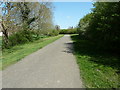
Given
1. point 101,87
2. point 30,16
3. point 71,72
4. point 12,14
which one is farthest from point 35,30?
point 101,87

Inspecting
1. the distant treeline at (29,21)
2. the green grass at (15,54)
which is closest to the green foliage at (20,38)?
the distant treeline at (29,21)

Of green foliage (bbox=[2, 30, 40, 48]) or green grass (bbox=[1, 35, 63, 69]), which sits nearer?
green grass (bbox=[1, 35, 63, 69])

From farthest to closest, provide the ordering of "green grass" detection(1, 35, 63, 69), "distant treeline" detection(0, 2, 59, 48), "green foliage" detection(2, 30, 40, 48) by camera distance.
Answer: "green foliage" detection(2, 30, 40, 48) < "distant treeline" detection(0, 2, 59, 48) < "green grass" detection(1, 35, 63, 69)

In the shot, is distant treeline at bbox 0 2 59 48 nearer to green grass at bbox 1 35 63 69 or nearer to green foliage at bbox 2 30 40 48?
green foliage at bbox 2 30 40 48

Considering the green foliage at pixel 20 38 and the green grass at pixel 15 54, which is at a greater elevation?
the green foliage at pixel 20 38

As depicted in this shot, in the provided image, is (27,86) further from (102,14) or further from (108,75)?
(102,14)

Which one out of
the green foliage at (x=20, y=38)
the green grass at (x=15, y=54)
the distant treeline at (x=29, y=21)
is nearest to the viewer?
the green grass at (x=15, y=54)

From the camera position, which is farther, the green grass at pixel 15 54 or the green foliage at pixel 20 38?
the green foliage at pixel 20 38

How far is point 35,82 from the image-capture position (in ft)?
15.7

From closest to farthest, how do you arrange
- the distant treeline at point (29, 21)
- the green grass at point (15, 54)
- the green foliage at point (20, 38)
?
the green grass at point (15, 54) < the distant treeline at point (29, 21) < the green foliage at point (20, 38)

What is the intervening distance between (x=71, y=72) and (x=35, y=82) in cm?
183

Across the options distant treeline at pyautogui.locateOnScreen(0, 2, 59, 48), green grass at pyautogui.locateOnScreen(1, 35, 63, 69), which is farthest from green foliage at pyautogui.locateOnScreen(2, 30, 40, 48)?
green grass at pyautogui.locateOnScreen(1, 35, 63, 69)

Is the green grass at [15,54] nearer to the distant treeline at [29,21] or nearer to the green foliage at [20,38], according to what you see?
the distant treeline at [29,21]

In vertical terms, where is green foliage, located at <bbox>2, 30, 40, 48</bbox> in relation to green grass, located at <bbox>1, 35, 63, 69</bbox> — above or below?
above
